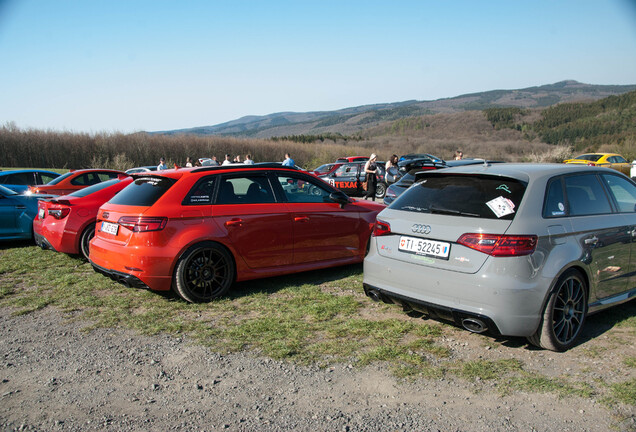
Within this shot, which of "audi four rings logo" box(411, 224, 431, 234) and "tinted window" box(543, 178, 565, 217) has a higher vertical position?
"tinted window" box(543, 178, 565, 217)

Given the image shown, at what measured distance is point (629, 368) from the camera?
4.02 metres

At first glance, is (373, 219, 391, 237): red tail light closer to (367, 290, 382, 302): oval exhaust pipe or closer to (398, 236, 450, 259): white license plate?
(398, 236, 450, 259): white license plate

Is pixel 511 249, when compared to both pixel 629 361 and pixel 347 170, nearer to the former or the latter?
pixel 629 361

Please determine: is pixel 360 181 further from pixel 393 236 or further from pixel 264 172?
pixel 393 236

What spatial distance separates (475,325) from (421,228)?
0.97 metres

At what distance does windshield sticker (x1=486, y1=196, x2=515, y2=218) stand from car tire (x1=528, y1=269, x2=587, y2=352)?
0.73 m

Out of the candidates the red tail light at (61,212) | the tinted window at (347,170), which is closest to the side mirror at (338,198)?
the red tail light at (61,212)

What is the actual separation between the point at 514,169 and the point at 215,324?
3366mm

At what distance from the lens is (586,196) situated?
4766mm

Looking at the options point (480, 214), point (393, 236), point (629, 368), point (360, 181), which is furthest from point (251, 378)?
point (360, 181)

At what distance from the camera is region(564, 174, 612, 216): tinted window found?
4.61 metres

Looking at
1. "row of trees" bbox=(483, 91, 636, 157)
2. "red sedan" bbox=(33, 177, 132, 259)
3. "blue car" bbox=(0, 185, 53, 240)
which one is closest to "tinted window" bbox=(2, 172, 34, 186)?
"blue car" bbox=(0, 185, 53, 240)

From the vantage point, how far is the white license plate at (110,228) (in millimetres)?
A: 5898

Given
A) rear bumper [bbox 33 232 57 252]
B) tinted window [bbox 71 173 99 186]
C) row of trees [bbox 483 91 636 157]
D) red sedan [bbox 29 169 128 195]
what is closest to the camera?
rear bumper [bbox 33 232 57 252]
